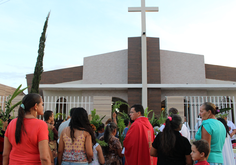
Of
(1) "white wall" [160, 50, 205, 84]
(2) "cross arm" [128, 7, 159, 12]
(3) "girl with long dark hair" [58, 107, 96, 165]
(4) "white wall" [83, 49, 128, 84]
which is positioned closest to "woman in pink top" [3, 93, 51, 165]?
(3) "girl with long dark hair" [58, 107, 96, 165]

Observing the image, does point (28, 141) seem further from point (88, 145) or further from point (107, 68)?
point (107, 68)

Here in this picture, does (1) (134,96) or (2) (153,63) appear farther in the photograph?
(2) (153,63)

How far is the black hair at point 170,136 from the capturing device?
9.10 feet

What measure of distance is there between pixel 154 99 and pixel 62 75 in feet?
22.7

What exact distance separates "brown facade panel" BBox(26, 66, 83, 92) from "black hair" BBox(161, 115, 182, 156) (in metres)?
12.8

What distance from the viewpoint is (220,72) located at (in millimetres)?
14562

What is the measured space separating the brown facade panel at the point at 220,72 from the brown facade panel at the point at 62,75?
28.5ft

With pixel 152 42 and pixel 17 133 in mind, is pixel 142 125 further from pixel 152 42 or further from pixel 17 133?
pixel 152 42

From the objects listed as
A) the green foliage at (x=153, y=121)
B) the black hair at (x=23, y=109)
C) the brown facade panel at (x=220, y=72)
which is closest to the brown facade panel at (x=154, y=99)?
the brown facade panel at (x=220, y=72)

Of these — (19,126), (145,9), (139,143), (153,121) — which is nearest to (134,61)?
(145,9)

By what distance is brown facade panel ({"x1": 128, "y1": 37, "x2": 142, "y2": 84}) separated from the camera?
12.8 meters

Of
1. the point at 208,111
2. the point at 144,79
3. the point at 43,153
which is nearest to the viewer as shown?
the point at 43,153

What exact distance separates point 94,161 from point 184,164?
4.11 feet

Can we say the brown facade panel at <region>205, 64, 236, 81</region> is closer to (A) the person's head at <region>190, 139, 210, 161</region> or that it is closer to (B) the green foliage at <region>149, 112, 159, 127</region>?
(B) the green foliage at <region>149, 112, 159, 127</region>
